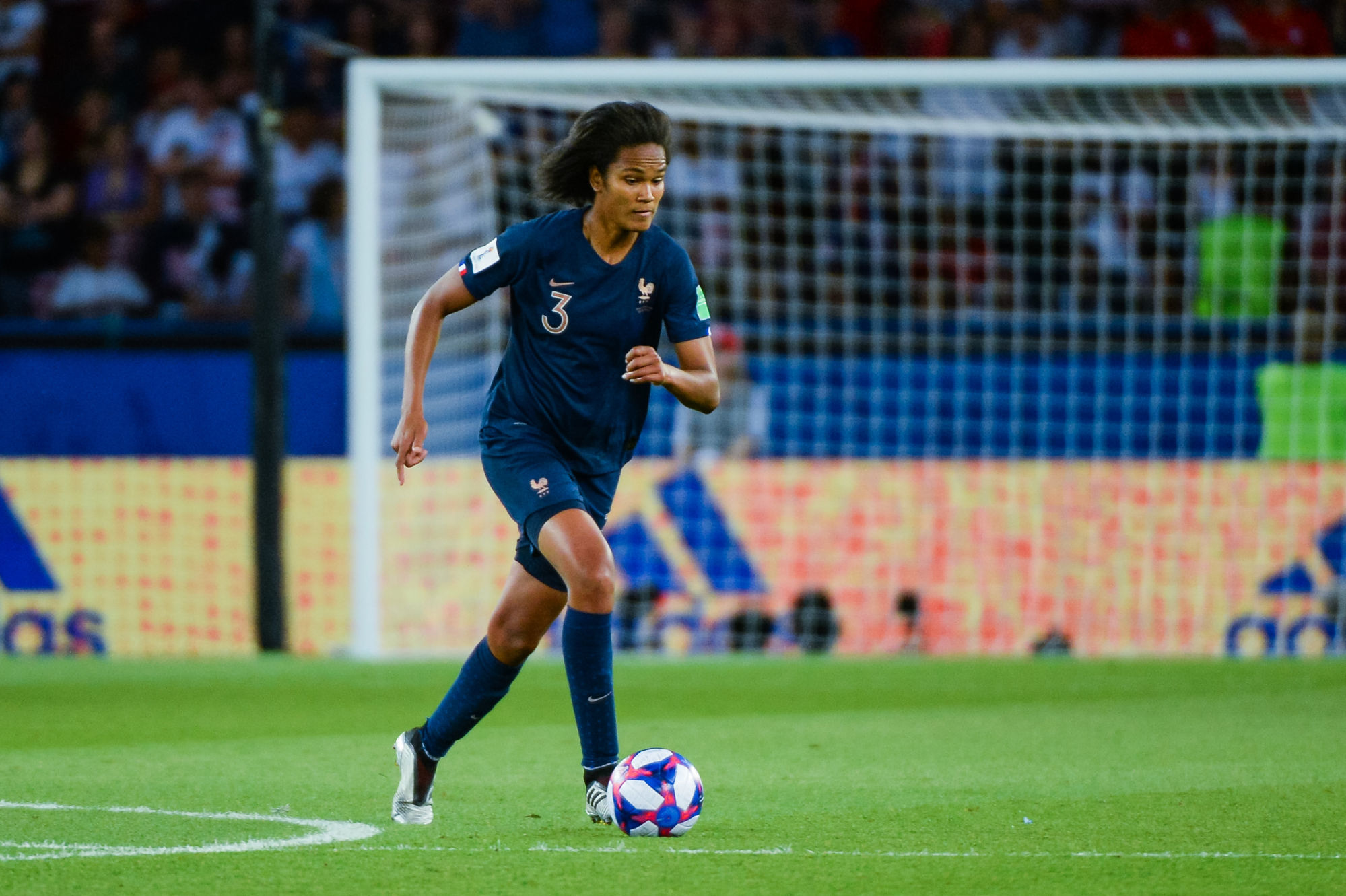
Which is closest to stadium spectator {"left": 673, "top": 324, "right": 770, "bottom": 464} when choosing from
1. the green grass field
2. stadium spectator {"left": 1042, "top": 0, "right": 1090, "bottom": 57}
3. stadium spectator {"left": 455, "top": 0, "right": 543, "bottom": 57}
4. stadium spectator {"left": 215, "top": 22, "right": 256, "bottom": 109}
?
the green grass field

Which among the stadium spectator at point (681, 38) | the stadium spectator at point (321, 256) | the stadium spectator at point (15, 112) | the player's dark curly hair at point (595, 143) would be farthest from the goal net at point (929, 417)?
the player's dark curly hair at point (595, 143)

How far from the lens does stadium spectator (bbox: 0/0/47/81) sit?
14641 mm

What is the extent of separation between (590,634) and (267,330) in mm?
6427

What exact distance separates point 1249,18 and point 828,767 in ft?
31.9

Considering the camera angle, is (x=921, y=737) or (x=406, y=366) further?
(x=921, y=737)

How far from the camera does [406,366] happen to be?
15.9 ft

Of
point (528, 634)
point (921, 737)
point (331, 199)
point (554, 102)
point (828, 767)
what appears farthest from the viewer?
point (331, 199)

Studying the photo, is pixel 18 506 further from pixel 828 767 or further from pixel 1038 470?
pixel 828 767

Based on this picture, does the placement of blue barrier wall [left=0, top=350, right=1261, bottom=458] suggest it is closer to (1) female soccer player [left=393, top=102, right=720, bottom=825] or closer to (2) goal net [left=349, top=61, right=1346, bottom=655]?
(2) goal net [left=349, top=61, right=1346, bottom=655]

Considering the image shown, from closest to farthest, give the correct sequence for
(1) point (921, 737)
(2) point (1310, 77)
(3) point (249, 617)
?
(1) point (921, 737) < (2) point (1310, 77) < (3) point (249, 617)

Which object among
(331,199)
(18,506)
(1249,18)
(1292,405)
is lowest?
(18,506)

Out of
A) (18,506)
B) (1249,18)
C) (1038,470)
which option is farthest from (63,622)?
(1249,18)

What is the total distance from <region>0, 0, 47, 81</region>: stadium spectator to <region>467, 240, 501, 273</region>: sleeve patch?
1097 centimetres

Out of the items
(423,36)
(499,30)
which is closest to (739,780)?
(423,36)
